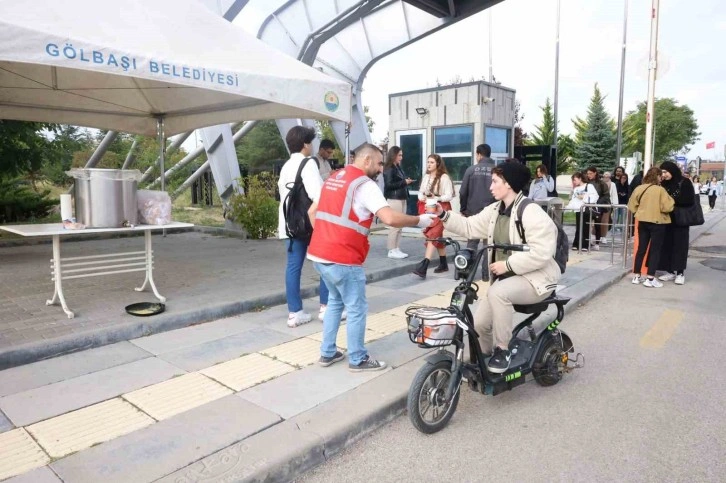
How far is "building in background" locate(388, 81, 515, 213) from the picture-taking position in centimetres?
1407

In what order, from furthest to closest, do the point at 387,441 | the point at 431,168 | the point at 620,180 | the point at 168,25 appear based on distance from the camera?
the point at 620,180
the point at 431,168
the point at 168,25
the point at 387,441

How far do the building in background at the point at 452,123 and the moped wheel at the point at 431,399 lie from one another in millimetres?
11479

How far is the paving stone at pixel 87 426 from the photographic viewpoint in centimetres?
296

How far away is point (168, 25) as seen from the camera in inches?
220

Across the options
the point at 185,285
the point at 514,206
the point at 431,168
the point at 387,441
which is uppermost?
the point at 431,168

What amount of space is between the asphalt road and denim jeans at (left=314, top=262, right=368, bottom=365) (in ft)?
2.36

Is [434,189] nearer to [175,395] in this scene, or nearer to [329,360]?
[329,360]

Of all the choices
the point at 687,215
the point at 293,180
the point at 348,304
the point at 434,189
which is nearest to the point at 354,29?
the point at 434,189

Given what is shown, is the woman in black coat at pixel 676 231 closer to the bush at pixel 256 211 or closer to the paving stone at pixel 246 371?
the paving stone at pixel 246 371

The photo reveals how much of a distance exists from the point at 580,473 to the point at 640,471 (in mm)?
347

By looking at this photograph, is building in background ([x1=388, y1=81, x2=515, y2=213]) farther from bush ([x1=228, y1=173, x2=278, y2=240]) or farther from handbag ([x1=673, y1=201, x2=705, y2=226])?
handbag ([x1=673, y1=201, x2=705, y2=226])

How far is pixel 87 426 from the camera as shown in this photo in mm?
3180

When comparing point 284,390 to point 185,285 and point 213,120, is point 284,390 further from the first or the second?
point 213,120

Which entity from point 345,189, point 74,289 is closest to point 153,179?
point 74,289
